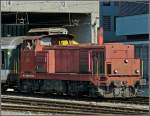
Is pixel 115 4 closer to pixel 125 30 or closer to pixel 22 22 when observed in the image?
pixel 125 30

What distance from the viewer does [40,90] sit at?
21.2 metres

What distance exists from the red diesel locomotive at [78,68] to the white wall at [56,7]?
9897mm

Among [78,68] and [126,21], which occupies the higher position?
[126,21]

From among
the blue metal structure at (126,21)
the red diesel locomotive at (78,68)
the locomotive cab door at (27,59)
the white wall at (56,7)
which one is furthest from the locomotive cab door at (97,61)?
the blue metal structure at (126,21)

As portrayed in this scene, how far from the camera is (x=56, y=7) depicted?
107ft

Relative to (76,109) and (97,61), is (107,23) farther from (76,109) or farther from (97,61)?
(76,109)

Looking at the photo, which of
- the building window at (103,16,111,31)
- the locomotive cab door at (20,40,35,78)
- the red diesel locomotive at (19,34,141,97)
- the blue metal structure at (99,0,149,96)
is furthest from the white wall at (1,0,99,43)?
the building window at (103,16,111,31)

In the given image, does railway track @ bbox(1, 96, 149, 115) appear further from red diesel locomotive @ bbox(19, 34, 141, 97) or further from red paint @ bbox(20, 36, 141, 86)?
red paint @ bbox(20, 36, 141, 86)

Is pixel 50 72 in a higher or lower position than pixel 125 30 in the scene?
lower

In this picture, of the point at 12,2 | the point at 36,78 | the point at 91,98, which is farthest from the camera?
the point at 12,2

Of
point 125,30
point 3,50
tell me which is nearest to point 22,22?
point 3,50

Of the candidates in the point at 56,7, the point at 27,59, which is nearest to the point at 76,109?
the point at 27,59

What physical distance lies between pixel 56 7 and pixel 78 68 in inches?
517

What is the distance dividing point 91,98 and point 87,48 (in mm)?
1984
